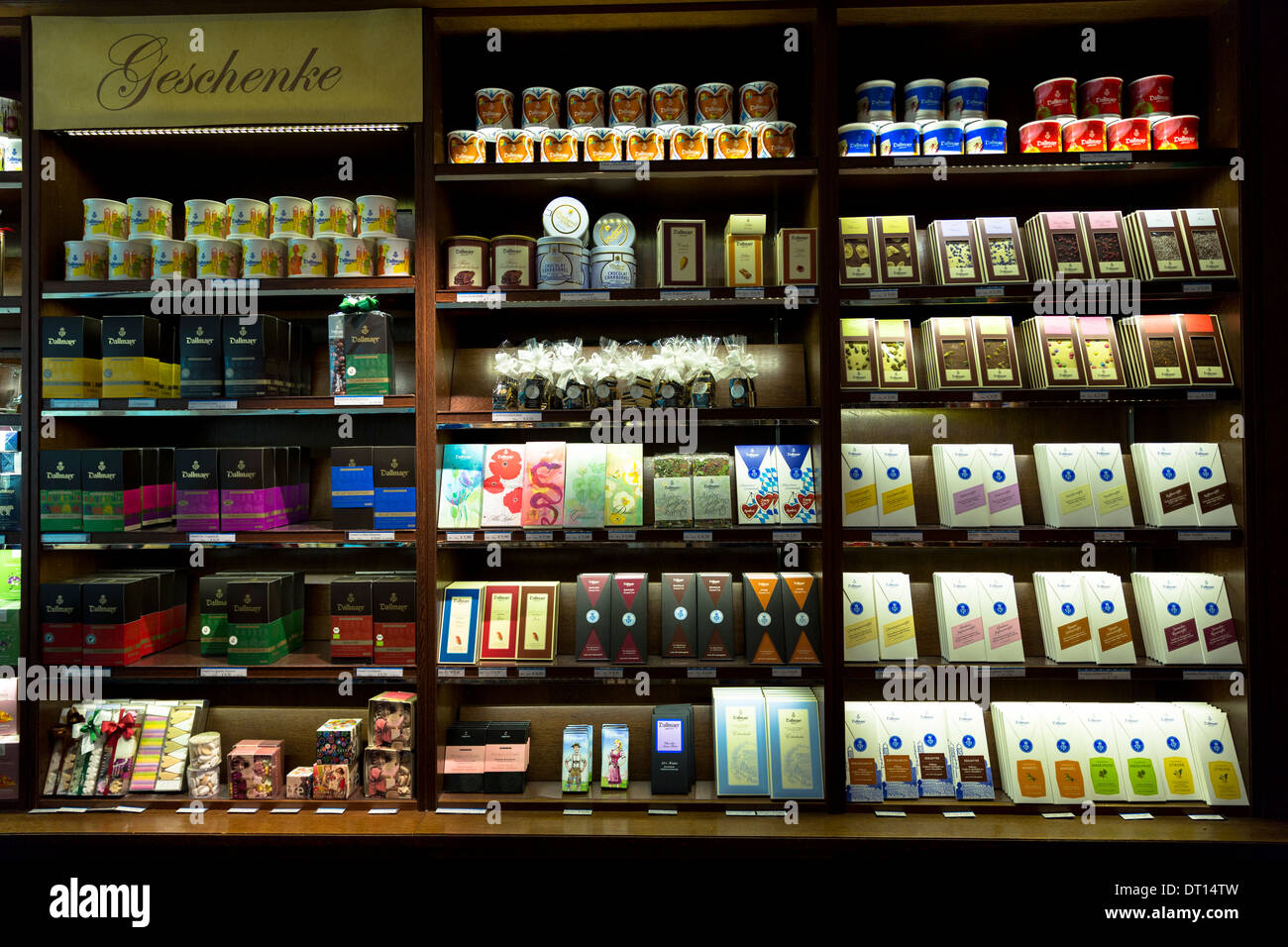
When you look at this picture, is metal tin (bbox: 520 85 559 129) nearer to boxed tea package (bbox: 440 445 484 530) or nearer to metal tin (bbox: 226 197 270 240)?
metal tin (bbox: 226 197 270 240)

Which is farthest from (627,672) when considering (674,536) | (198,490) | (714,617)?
(198,490)

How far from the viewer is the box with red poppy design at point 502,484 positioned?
2.59m

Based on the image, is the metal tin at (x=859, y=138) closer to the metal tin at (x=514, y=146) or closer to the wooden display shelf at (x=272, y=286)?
the metal tin at (x=514, y=146)

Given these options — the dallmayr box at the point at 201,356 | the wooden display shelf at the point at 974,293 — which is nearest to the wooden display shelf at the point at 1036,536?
the wooden display shelf at the point at 974,293

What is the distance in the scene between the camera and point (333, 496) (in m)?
2.56

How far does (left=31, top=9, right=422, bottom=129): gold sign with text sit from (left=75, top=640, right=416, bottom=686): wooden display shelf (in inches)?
71.5

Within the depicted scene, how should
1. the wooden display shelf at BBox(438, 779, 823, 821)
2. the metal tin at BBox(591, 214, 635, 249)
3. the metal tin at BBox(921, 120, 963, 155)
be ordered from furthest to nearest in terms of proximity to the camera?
1. the metal tin at BBox(591, 214, 635, 249)
2. the metal tin at BBox(921, 120, 963, 155)
3. the wooden display shelf at BBox(438, 779, 823, 821)

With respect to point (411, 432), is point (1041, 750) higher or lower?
lower

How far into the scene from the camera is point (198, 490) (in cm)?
260

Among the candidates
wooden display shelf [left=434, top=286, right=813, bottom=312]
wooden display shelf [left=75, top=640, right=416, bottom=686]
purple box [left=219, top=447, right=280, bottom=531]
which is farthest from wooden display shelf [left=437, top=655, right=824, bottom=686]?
wooden display shelf [left=434, top=286, right=813, bottom=312]

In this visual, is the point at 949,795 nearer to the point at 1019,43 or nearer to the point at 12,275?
the point at 1019,43

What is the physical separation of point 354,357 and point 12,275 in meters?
1.51

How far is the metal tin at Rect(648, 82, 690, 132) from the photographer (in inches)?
103
